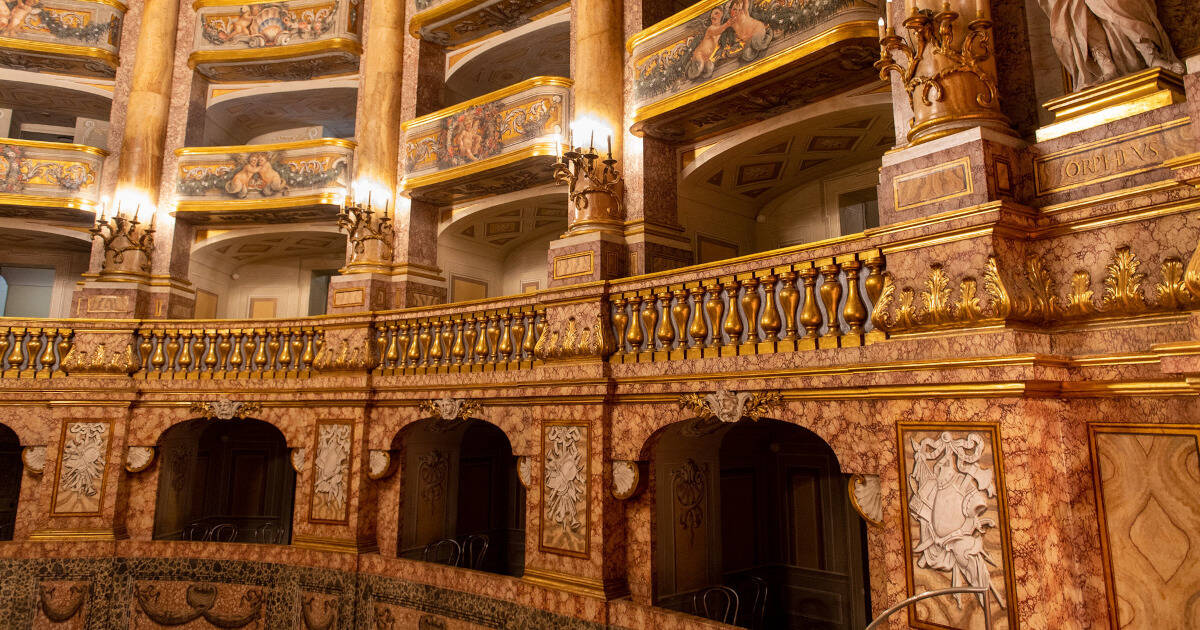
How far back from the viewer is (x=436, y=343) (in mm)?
8859

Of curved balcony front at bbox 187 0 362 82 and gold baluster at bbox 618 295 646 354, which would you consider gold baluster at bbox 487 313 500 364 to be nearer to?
gold baluster at bbox 618 295 646 354

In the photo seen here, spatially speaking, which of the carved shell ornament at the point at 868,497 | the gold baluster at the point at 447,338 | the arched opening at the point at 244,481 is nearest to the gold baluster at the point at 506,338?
the gold baluster at the point at 447,338

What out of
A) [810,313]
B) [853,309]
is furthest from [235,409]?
[853,309]

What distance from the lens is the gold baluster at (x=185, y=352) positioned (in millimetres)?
10500

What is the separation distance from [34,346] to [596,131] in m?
8.57

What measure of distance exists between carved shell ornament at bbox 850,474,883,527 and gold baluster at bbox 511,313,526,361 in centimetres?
388

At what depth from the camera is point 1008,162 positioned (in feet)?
15.5

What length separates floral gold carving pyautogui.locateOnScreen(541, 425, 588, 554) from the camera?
23.0 ft

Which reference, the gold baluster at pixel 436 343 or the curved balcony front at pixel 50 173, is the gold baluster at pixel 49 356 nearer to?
the curved balcony front at pixel 50 173

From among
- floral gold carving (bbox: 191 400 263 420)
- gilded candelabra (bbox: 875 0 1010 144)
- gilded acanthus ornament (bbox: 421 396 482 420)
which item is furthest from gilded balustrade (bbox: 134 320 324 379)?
gilded candelabra (bbox: 875 0 1010 144)

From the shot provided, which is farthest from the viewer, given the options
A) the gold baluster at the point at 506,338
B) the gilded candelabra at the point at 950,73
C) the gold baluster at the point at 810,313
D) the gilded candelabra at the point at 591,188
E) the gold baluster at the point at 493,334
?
the gold baluster at the point at 493,334

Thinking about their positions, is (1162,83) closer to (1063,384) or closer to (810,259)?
(1063,384)

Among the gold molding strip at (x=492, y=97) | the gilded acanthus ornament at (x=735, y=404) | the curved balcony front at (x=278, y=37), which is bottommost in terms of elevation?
the gilded acanthus ornament at (x=735, y=404)

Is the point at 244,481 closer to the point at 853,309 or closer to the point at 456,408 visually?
the point at 456,408
